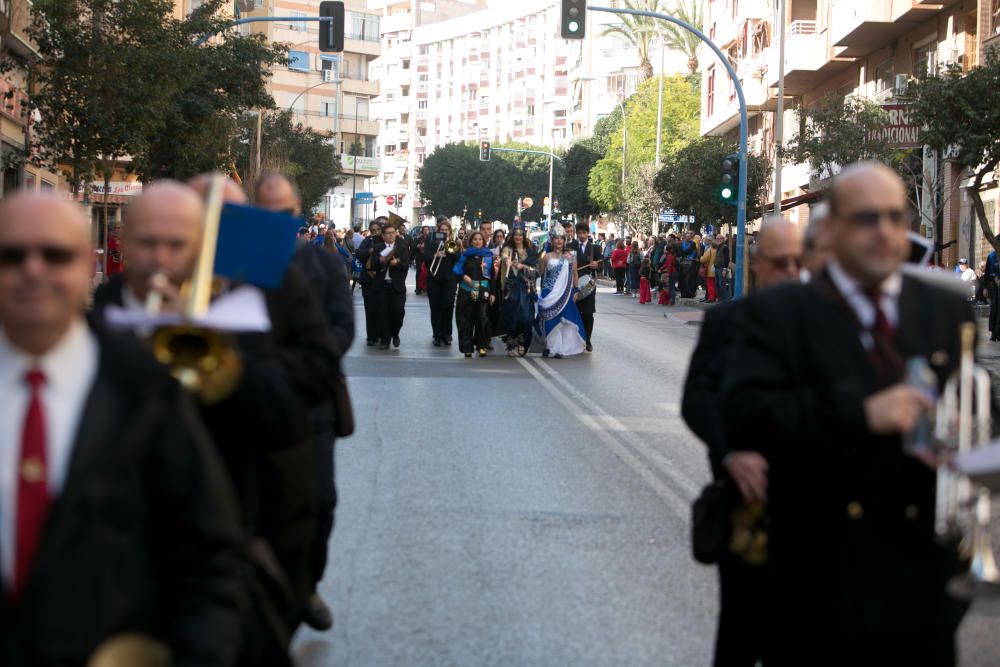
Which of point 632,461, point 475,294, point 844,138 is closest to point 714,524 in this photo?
point 632,461

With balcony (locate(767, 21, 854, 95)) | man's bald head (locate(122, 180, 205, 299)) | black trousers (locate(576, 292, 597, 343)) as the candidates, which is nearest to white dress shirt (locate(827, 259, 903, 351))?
man's bald head (locate(122, 180, 205, 299))

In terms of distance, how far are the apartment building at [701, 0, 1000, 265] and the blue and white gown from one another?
18.4 feet

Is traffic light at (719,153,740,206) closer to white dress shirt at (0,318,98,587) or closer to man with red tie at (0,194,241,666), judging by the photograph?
man with red tie at (0,194,241,666)

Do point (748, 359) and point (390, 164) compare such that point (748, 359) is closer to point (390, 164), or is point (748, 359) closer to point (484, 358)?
point (484, 358)

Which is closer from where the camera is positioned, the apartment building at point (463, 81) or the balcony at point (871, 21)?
the balcony at point (871, 21)

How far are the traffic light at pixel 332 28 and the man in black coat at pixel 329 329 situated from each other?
25.5 metres

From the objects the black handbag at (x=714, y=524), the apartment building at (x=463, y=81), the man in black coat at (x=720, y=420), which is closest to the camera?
the black handbag at (x=714, y=524)

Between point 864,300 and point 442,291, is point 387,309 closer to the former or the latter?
point 442,291

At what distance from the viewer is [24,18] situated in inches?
1393

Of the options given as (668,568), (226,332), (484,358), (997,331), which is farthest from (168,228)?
(997,331)

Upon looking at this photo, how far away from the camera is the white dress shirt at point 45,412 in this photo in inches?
110

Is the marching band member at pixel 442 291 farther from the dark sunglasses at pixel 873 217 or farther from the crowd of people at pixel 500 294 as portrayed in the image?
the dark sunglasses at pixel 873 217

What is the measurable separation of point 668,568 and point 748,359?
4.06m

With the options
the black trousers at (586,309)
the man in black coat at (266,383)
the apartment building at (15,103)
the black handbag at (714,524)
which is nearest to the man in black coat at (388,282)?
the black trousers at (586,309)
